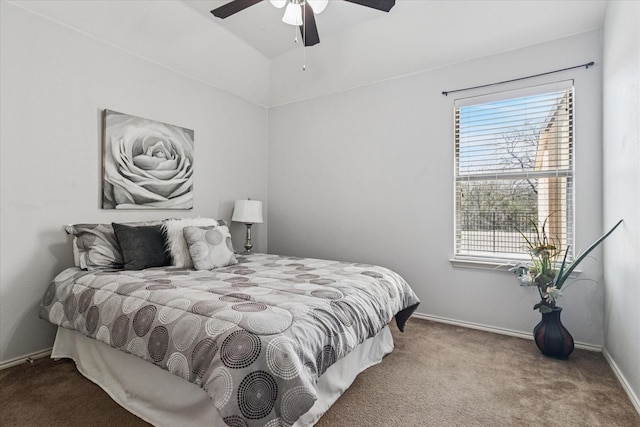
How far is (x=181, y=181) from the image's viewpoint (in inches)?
130

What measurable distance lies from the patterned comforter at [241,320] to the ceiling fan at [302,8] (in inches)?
70.9

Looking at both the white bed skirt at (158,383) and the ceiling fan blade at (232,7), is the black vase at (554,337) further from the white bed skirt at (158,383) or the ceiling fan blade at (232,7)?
the ceiling fan blade at (232,7)

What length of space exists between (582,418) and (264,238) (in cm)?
355

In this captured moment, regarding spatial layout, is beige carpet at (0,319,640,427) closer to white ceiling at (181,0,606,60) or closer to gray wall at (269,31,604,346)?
gray wall at (269,31,604,346)

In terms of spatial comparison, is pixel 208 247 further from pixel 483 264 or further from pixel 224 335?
pixel 483 264

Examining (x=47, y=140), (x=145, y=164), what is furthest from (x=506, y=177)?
(x=47, y=140)

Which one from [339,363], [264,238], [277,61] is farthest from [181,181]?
[339,363]

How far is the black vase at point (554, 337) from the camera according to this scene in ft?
7.86

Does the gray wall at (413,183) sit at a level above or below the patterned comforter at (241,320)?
above

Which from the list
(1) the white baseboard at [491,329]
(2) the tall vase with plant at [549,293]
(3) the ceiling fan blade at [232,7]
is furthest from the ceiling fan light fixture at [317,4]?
(1) the white baseboard at [491,329]

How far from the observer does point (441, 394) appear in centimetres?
192

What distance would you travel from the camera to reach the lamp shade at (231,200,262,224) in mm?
3693

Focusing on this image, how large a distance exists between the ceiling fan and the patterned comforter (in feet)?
5.91

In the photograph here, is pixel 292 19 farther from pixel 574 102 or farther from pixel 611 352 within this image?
pixel 611 352
